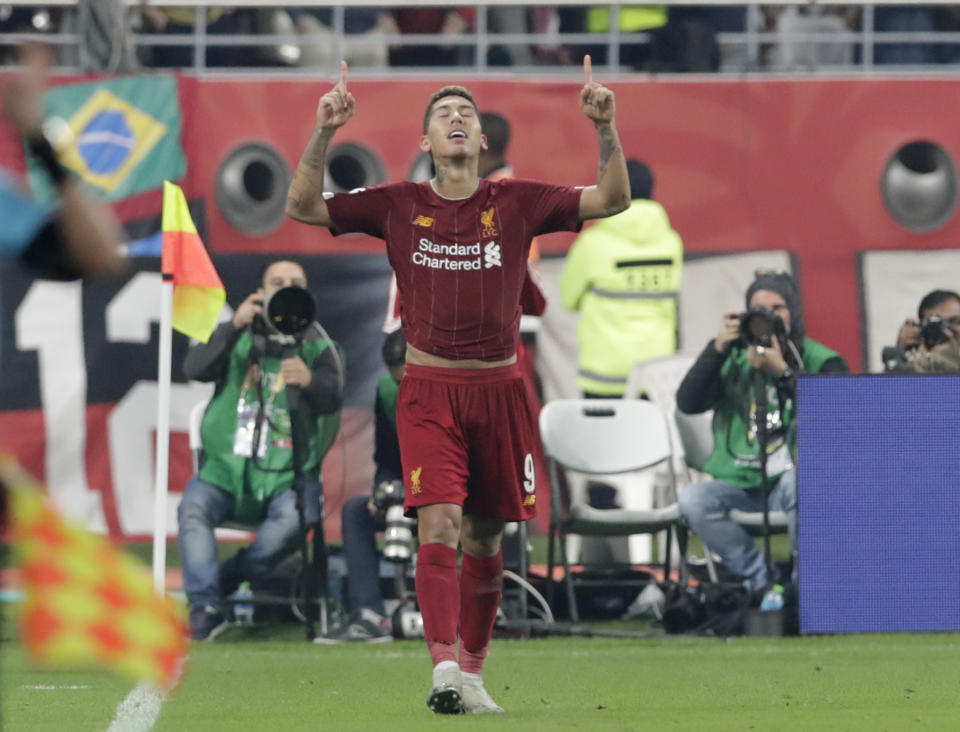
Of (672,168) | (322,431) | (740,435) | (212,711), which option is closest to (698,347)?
(672,168)

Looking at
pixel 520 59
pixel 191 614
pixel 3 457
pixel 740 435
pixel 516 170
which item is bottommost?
pixel 191 614

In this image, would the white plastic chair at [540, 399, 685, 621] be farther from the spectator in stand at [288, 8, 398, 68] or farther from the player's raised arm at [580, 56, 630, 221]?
the player's raised arm at [580, 56, 630, 221]

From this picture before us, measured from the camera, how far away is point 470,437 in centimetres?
676

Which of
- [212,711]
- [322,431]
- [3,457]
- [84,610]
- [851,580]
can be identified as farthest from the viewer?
[322,431]

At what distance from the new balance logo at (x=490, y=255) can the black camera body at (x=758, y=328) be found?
11.7 ft

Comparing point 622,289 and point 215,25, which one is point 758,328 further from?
point 215,25

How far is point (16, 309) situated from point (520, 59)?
4.35 meters

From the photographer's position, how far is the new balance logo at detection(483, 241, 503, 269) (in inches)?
267

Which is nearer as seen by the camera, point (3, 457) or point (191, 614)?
point (3, 457)

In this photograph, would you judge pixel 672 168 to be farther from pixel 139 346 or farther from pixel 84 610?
pixel 84 610

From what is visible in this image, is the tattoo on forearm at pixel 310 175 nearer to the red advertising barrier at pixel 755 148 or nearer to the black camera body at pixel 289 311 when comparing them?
the black camera body at pixel 289 311

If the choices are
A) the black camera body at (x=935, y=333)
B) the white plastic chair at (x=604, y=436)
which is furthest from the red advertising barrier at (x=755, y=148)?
the white plastic chair at (x=604, y=436)

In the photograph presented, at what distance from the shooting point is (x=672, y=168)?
42.5ft

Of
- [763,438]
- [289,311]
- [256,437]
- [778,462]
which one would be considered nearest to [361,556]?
[256,437]
